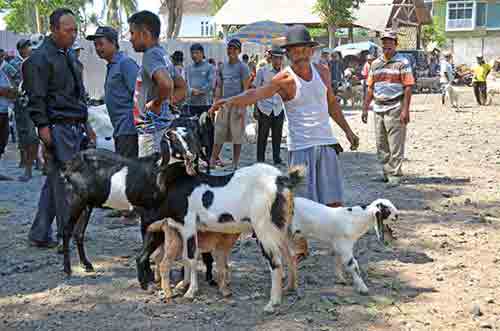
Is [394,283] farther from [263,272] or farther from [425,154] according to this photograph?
[425,154]

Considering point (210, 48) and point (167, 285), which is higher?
point (210, 48)

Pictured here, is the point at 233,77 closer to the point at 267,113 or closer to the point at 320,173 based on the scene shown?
the point at 267,113

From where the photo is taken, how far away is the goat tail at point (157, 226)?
5082mm

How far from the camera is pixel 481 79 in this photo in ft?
77.2

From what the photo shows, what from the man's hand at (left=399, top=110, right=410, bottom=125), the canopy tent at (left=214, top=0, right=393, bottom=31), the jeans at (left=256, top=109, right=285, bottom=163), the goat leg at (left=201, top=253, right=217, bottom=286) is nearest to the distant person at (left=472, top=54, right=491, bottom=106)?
the canopy tent at (left=214, top=0, right=393, bottom=31)

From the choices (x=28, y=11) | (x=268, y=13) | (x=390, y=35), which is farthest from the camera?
Answer: (x=28, y=11)

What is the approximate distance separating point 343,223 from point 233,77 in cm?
616

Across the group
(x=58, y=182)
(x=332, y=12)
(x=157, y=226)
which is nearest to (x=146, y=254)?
(x=157, y=226)

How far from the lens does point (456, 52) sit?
58188mm

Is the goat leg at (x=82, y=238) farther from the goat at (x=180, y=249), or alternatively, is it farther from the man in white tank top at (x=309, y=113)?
the man in white tank top at (x=309, y=113)

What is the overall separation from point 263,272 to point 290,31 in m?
2.00

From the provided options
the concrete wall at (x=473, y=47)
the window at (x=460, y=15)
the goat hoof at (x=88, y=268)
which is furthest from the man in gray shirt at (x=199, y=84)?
the window at (x=460, y=15)

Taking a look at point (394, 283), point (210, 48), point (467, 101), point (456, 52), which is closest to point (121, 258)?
point (394, 283)

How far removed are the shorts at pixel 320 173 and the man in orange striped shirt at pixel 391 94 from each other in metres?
3.86
